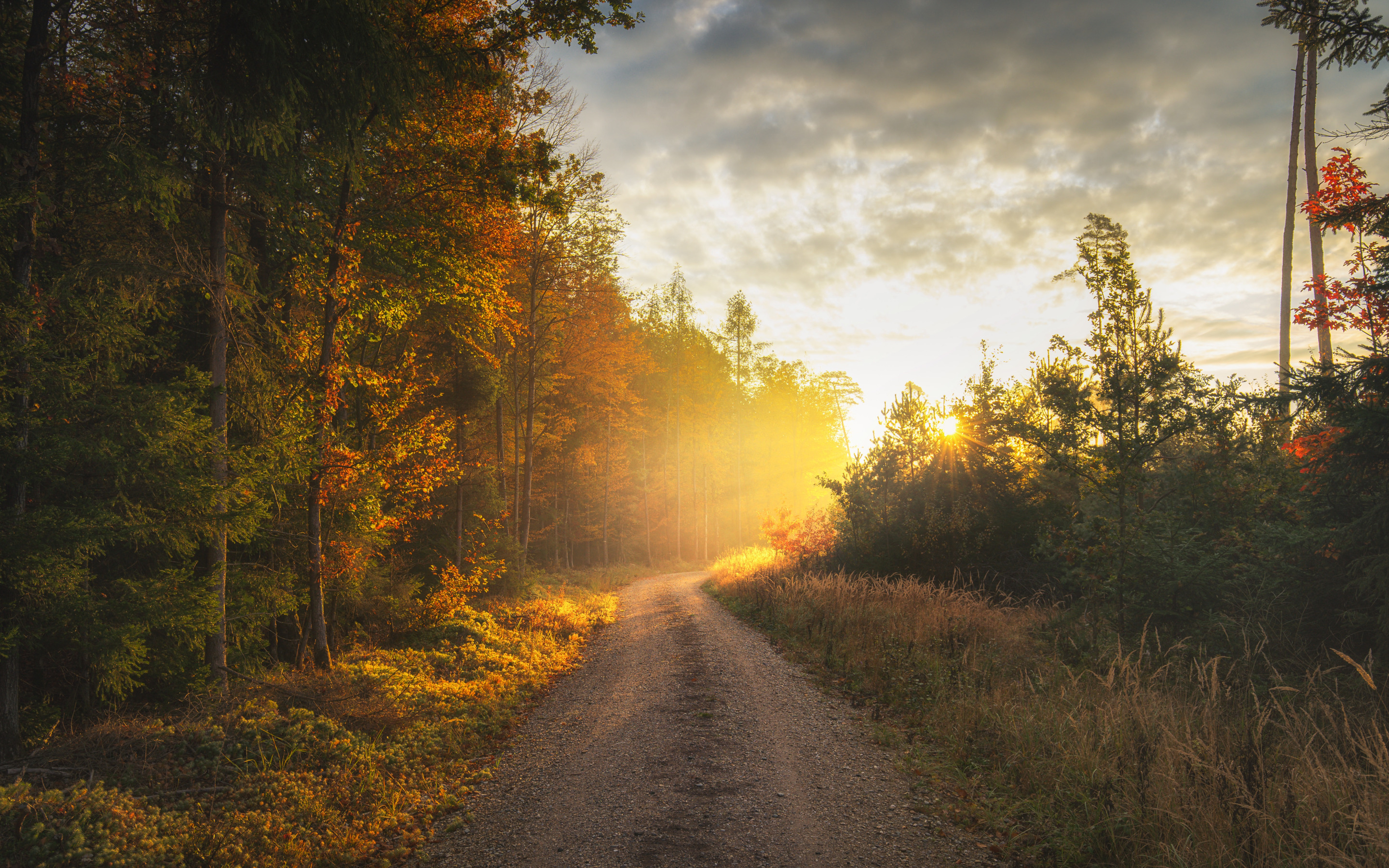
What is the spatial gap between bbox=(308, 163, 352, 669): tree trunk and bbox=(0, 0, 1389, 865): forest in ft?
0.21

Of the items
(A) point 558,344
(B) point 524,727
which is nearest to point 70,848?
(B) point 524,727

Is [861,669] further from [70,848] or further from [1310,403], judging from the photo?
[70,848]

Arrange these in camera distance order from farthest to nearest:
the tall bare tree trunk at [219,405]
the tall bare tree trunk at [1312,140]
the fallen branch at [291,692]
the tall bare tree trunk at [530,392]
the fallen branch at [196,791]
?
the tall bare tree trunk at [530,392], the tall bare tree trunk at [1312,140], the tall bare tree trunk at [219,405], the fallen branch at [291,692], the fallen branch at [196,791]

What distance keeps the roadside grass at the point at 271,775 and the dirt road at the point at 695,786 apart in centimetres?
55

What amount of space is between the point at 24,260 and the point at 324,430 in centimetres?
356

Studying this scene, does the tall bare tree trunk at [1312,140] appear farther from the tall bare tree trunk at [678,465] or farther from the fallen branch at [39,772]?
the tall bare tree trunk at [678,465]

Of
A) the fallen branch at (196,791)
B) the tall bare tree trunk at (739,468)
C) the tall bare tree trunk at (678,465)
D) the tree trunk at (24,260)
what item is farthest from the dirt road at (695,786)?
A: the tall bare tree trunk at (739,468)

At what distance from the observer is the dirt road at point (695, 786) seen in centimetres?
440

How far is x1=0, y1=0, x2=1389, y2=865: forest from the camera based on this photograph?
5.11 meters

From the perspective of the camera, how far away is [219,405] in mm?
7578

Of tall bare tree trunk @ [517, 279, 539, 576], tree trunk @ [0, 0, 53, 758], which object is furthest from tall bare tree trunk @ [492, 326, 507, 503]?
tree trunk @ [0, 0, 53, 758]

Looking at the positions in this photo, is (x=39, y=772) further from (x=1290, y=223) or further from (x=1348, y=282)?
(x=1290, y=223)

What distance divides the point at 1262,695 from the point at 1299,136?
1567 centimetres

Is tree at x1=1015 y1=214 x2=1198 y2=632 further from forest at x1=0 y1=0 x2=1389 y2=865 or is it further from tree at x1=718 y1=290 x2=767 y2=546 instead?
tree at x1=718 y1=290 x2=767 y2=546
